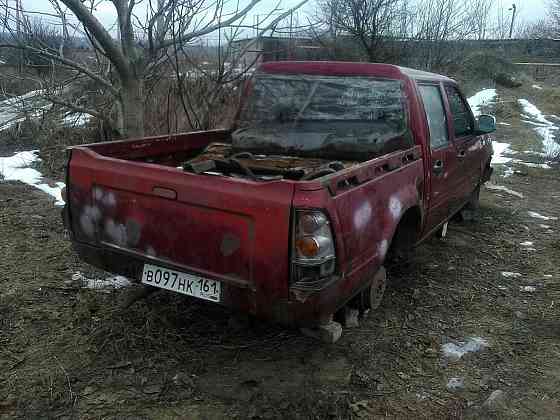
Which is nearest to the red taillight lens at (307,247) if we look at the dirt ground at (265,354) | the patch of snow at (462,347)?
the dirt ground at (265,354)

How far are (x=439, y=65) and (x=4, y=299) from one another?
17.1 m

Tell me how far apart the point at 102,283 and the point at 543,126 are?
603 inches

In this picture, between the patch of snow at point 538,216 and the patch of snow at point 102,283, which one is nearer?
the patch of snow at point 102,283

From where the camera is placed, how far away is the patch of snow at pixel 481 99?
18.5 m

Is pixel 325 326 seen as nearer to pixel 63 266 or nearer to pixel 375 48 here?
pixel 63 266

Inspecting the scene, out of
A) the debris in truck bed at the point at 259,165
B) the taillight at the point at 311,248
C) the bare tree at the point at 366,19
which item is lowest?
the taillight at the point at 311,248

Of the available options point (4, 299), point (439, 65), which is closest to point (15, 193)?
point (4, 299)

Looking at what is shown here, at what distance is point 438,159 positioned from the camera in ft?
12.6

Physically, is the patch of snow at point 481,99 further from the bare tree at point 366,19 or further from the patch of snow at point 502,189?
the patch of snow at point 502,189

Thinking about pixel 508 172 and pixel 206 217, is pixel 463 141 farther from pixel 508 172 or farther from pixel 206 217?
pixel 508 172

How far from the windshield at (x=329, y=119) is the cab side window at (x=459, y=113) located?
103cm

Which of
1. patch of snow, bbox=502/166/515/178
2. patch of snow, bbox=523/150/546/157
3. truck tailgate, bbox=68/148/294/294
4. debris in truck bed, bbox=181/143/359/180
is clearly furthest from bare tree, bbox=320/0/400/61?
truck tailgate, bbox=68/148/294/294

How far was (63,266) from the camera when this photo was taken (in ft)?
13.4

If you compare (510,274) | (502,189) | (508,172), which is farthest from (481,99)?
(510,274)
